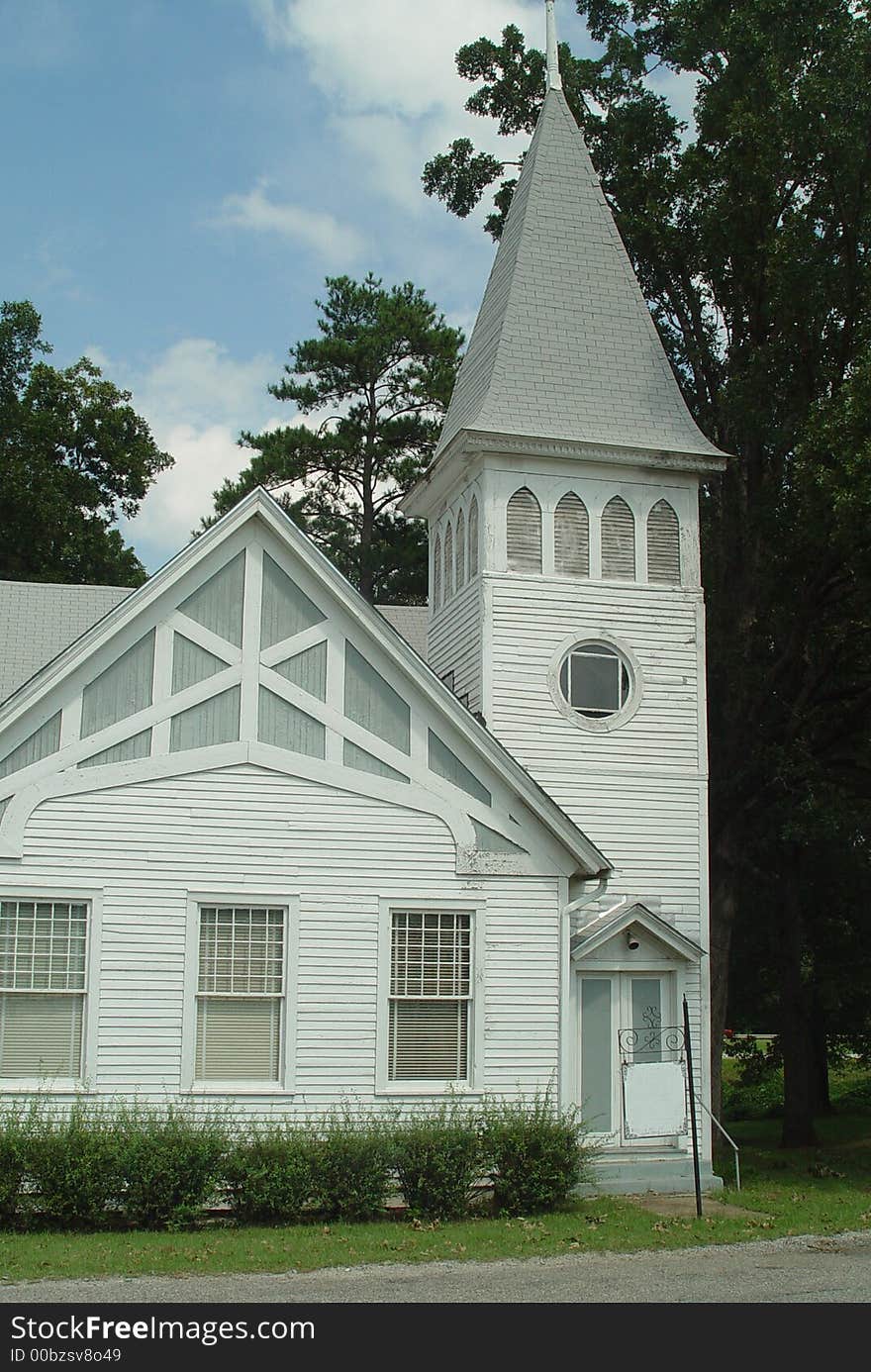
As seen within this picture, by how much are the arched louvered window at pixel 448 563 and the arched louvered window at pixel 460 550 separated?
0.26 meters

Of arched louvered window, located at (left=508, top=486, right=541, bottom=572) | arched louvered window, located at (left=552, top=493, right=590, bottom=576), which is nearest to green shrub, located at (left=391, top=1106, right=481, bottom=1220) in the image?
arched louvered window, located at (left=508, top=486, right=541, bottom=572)

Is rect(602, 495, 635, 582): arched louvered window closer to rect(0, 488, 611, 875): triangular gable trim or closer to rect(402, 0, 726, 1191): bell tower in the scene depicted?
rect(402, 0, 726, 1191): bell tower

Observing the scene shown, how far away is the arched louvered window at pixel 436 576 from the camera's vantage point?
21.9m

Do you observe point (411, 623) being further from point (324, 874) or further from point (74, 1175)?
point (74, 1175)

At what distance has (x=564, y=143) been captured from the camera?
2320cm

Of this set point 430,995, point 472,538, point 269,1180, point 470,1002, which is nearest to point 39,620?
point 472,538

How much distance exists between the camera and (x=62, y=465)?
36500 mm

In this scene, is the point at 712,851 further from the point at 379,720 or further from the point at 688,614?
the point at 379,720

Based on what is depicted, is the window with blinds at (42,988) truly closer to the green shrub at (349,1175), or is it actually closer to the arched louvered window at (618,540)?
the green shrub at (349,1175)

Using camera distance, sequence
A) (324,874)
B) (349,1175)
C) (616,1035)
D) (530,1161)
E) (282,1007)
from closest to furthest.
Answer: (349,1175)
(530,1161)
(282,1007)
(324,874)
(616,1035)

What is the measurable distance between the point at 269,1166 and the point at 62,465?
25.6m

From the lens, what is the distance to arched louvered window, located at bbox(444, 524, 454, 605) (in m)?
21.2

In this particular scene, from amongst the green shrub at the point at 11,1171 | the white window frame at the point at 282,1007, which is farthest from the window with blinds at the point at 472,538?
the green shrub at the point at 11,1171

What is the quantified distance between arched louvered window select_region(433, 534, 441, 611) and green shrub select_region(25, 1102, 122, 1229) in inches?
398
